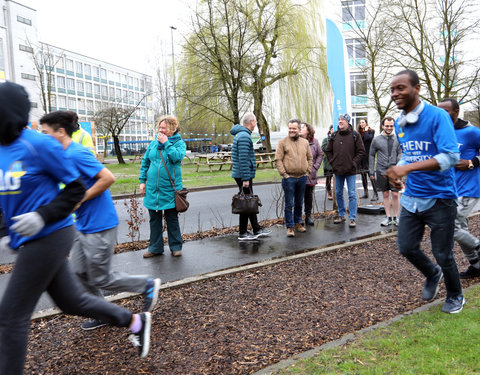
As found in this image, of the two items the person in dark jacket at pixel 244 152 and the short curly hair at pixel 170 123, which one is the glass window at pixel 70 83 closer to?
the person in dark jacket at pixel 244 152

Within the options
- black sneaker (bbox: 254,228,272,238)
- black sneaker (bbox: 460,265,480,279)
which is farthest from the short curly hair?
black sneaker (bbox: 460,265,480,279)

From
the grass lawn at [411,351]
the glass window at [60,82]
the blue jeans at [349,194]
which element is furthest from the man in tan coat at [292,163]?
the glass window at [60,82]

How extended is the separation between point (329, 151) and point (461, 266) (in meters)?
3.55

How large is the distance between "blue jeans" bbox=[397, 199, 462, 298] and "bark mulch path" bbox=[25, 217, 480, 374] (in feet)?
1.64

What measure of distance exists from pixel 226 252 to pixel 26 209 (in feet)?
13.6

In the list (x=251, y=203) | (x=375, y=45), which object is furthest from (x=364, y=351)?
(x=375, y=45)

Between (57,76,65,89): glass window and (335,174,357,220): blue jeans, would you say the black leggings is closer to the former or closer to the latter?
(335,174,357,220): blue jeans

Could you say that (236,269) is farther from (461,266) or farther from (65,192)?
(65,192)

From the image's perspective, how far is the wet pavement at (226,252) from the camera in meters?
5.39

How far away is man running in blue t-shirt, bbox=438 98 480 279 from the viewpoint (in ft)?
14.9

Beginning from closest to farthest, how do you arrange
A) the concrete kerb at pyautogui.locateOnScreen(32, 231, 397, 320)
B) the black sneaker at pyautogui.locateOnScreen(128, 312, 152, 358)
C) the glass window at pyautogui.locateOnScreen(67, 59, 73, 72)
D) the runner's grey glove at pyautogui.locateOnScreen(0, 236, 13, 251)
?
1. the runner's grey glove at pyautogui.locateOnScreen(0, 236, 13, 251)
2. the black sneaker at pyautogui.locateOnScreen(128, 312, 152, 358)
3. the concrete kerb at pyautogui.locateOnScreen(32, 231, 397, 320)
4. the glass window at pyautogui.locateOnScreen(67, 59, 73, 72)

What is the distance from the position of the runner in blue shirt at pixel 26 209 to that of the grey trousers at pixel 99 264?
3.06ft

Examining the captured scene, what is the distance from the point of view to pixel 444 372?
2.71m

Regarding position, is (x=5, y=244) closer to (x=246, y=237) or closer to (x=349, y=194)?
(x=246, y=237)
